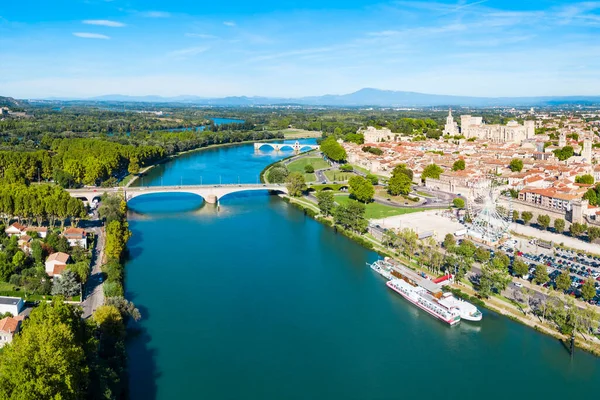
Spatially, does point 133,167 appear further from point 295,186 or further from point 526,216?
point 526,216

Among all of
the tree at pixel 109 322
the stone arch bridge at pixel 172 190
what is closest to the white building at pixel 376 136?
the stone arch bridge at pixel 172 190

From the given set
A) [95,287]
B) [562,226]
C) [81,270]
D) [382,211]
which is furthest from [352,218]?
[81,270]

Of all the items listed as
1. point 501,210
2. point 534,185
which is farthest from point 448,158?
point 501,210

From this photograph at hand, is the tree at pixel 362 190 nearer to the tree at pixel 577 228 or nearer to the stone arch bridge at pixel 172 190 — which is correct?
the stone arch bridge at pixel 172 190

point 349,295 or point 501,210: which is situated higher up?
point 501,210

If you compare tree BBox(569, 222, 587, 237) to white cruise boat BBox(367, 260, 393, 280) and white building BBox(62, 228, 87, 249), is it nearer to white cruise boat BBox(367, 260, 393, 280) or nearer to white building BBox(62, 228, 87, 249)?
white cruise boat BBox(367, 260, 393, 280)

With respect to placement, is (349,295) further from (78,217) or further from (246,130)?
(246,130)
